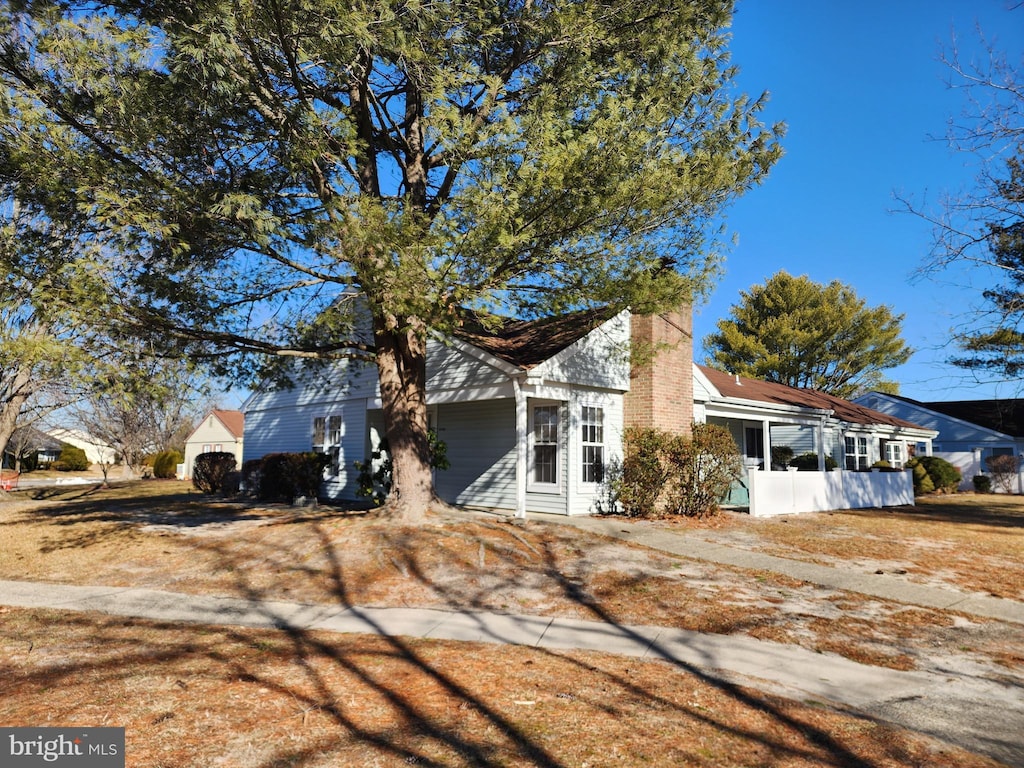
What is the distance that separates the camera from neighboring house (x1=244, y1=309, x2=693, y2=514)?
14539 millimetres

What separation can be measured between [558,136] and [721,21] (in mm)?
4386

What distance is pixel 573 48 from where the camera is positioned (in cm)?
1030

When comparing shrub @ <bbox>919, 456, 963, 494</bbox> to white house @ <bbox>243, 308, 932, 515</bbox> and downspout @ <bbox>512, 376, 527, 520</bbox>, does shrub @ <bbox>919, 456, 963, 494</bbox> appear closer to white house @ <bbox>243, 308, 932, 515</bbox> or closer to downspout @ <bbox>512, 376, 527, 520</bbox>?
white house @ <bbox>243, 308, 932, 515</bbox>

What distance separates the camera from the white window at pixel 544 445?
15.3 metres

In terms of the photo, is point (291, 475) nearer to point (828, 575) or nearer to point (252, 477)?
point (252, 477)

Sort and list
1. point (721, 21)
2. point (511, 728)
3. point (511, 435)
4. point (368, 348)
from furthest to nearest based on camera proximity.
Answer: point (511, 435), point (368, 348), point (721, 21), point (511, 728)

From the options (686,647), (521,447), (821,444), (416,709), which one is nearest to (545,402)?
(521,447)

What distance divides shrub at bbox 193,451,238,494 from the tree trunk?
41.6 feet

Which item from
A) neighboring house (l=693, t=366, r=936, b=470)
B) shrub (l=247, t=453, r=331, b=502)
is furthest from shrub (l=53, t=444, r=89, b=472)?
neighboring house (l=693, t=366, r=936, b=470)

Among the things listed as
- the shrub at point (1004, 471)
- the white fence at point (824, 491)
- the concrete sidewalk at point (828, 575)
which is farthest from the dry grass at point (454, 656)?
the shrub at point (1004, 471)

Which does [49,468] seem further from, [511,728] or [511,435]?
[511,728]

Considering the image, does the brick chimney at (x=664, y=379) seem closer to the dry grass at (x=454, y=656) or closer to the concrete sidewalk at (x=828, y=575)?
the concrete sidewalk at (x=828, y=575)

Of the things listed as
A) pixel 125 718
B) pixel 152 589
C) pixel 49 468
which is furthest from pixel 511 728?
pixel 49 468

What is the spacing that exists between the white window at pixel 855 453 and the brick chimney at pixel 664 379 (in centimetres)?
1343
